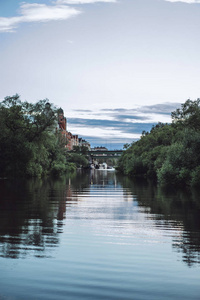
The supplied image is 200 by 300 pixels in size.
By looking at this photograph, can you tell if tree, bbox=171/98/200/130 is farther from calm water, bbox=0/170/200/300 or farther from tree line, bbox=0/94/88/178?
calm water, bbox=0/170/200/300

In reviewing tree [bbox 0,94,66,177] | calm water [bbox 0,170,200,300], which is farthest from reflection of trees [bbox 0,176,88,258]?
tree [bbox 0,94,66,177]

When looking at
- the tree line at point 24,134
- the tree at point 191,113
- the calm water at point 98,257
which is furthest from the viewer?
the tree line at point 24,134

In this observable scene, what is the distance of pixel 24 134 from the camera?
219 ft

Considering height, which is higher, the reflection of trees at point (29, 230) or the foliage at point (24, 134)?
the foliage at point (24, 134)

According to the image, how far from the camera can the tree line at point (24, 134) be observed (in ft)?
209

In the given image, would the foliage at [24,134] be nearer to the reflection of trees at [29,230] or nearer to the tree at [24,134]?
the tree at [24,134]

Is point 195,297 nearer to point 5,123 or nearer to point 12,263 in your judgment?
point 12,263

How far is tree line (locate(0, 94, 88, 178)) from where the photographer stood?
63844 millimetres

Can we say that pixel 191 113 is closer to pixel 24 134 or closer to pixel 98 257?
pixel 24 134

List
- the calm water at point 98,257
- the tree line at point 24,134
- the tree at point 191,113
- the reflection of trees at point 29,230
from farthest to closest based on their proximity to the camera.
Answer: the tree line at point 24,134 < the tree at point 191,113 < the reflection of trees at point 29,230 < the calm water at point 98,257

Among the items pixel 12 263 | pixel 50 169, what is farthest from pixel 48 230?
pixel 50 169

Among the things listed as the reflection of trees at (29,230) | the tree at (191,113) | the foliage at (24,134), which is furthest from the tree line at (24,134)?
the reflection of trees at (29,230)

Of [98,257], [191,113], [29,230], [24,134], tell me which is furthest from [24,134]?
[98,257]

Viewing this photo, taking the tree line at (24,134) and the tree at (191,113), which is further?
the tree line at (24,134)
